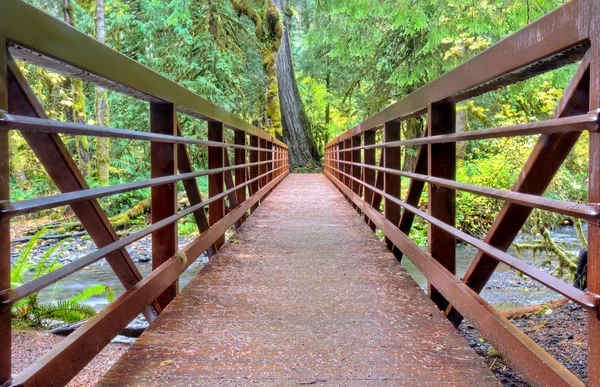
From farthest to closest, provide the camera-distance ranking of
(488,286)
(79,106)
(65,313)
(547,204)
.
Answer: (79,106) → (488,286) → (65,313) → (547,204)

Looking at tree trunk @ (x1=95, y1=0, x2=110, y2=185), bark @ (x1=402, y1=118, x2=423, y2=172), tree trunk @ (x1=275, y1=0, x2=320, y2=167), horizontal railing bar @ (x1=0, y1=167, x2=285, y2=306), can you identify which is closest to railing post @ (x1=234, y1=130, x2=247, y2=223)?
horizontal railing bar @ (x1=0, y1=167, x2=285, y2=306)

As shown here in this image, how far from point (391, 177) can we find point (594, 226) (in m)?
2.55

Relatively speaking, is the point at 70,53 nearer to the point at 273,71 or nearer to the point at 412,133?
the point at 273,71

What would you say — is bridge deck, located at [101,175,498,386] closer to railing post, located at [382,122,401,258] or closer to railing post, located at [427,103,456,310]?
railing post, located at [427,103,456,310]

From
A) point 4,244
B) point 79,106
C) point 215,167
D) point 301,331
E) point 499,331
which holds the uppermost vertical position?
point 79,106

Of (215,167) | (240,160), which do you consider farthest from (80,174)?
(240,160)

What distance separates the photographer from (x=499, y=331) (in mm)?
1484

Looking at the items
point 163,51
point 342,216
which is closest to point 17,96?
point 342,216

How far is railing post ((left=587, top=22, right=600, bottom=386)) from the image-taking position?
1.06 m

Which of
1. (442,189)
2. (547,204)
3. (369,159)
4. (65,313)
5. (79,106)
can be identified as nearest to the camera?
(547,204)

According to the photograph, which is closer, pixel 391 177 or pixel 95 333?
pixel 95 333

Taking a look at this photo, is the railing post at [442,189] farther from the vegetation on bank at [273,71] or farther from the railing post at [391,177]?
the vegetation on bank at [273,71]

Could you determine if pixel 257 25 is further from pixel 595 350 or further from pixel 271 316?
pixel 595 350

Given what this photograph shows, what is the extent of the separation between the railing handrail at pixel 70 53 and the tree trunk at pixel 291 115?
53.6 ft
